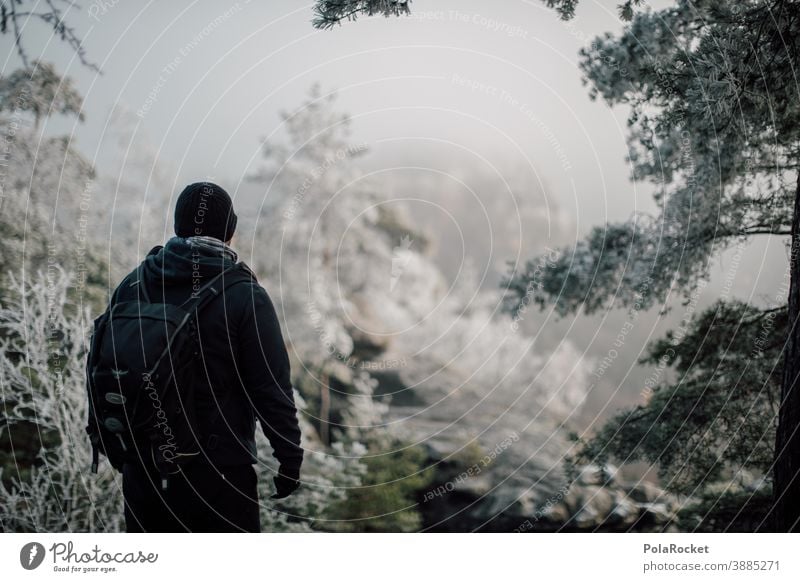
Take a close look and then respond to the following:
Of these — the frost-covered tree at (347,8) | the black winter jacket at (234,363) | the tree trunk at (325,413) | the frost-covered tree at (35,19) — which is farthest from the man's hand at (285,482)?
the tree trunk at (325,413)

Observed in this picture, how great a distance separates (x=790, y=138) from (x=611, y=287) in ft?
4.36

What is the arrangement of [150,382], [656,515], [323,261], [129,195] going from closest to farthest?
1. [150,382]
2. [656,515]
3. [129,195]
4. [323,261]

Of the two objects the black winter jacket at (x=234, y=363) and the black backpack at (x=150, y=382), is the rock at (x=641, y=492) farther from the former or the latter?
the black backpack at (x=150, y=382)

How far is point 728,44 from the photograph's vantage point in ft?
11.5

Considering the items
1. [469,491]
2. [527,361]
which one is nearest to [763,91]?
[469,491]

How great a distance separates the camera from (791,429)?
3094 millimetres

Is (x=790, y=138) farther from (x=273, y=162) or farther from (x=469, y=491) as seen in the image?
(x=273, y=162)
